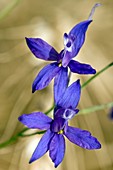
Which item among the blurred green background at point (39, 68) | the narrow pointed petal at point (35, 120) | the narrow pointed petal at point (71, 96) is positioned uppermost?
the blurred green background at point (39, 68)

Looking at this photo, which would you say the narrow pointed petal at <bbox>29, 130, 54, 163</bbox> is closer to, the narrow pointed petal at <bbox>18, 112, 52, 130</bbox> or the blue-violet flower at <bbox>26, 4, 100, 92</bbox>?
the narrow pointed petal at <bbox>18, 112, 52, 130</bbox>

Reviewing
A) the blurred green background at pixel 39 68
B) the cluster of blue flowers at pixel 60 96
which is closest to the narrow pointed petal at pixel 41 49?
the cluster of blue flowers at pixel 60 96

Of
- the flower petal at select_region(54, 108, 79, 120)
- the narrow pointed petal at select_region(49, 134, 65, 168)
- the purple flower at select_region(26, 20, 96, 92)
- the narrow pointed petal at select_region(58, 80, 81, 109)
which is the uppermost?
the purple flower at select_region(26, 20, 96, 92)

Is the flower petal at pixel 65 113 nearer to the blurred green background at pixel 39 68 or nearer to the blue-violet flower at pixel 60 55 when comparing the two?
the blue-violet flower at pixel 60 55

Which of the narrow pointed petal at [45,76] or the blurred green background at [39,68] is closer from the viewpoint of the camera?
the narrow pointed petal at [45,76]

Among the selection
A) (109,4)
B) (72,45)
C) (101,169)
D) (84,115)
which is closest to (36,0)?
(109,4)

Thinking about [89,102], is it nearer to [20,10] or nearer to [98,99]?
[98,99]

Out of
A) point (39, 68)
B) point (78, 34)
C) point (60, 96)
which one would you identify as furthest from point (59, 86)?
point (39, 68)

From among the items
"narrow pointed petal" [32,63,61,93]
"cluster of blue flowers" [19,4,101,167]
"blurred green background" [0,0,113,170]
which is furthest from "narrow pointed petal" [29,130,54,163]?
"blurred green background" [0,0,113,170]
